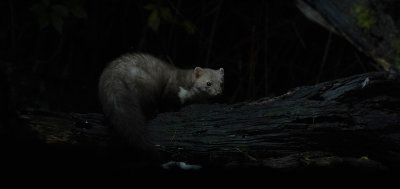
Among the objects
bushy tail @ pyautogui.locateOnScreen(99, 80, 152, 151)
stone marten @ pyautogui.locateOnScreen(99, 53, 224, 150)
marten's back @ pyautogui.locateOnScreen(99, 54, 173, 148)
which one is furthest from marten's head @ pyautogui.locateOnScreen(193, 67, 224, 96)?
bushy tail @ pyautogui.locateOnScreen(99, 80, 152, 151)

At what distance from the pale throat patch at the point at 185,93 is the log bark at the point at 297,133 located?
1274 millimetres

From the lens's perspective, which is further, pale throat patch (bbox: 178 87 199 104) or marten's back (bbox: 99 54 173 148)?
pale throat patch (bbox: 178 87 199 104)

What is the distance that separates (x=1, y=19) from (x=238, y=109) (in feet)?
10.9

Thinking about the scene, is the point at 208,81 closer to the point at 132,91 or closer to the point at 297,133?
the point at 132,91

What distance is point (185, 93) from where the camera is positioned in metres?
3.95

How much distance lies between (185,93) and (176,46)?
169 cm

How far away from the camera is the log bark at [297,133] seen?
2.31 meters

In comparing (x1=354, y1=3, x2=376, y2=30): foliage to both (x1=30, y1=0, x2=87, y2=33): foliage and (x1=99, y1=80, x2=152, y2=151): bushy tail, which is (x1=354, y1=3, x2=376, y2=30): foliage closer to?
(x1=99, y1=80, x2=152, y2=151): bushy tail

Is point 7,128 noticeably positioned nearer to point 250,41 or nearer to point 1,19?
point 1,19

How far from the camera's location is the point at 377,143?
2367mm

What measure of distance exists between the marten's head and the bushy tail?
1174 millimetres

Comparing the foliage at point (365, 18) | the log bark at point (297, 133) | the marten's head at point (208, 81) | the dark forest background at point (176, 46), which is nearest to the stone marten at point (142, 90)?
the marten's head at point (208, 81)

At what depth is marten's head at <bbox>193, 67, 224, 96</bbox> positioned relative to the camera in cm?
400

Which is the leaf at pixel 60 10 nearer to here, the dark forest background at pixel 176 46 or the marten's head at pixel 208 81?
the dark forest background at pixel 176 46
